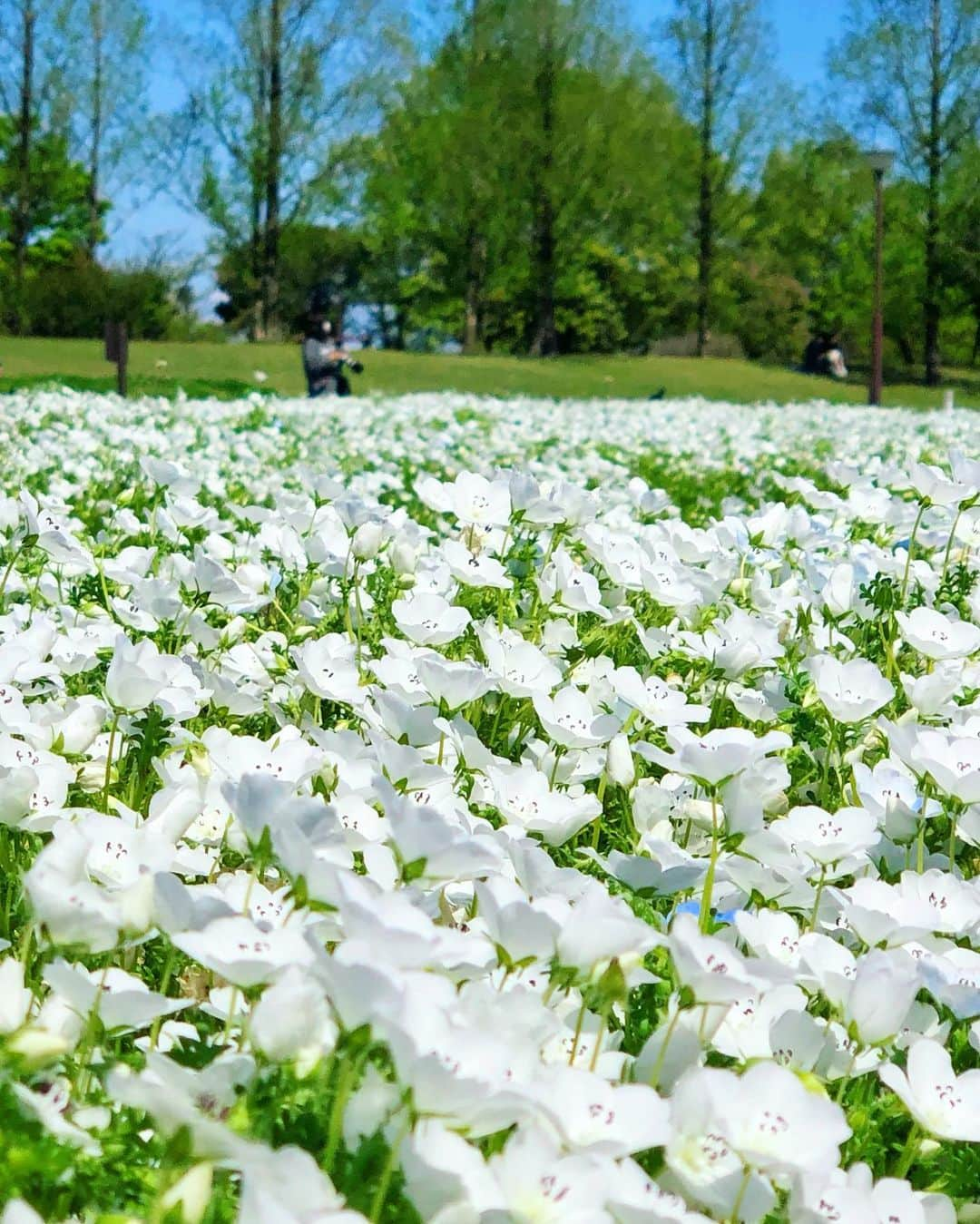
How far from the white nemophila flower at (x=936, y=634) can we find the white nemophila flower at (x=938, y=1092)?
1.23 meters

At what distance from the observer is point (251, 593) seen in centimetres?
278

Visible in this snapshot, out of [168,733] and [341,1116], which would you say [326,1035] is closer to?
[341,1116]

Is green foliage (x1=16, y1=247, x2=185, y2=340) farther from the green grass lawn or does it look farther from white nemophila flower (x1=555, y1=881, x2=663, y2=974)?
white nemophila flower (x1=555, y1=881, x2=663, y2=974)

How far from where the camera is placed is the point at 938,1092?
50.6 inches

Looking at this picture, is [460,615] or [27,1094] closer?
[27,1094]

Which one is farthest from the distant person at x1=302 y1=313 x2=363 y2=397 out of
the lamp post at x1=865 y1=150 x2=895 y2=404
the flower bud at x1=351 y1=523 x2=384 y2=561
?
the flower bud at x1=351 y1=523 x2=384 y2=561

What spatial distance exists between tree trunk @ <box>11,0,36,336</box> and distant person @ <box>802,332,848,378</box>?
23.1 m

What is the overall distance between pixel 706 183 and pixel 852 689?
4272 centimetres

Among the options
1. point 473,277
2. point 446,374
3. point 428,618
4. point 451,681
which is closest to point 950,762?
point 451,681

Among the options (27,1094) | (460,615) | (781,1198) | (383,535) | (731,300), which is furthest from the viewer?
(731,300)

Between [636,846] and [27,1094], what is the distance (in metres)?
1.13

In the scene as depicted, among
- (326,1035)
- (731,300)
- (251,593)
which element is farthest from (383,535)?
(731,300)

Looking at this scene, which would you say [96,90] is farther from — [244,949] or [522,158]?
[244,949]

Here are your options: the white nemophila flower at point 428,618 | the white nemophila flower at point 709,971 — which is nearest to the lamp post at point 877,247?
the white nemophila flower at point 428,618
